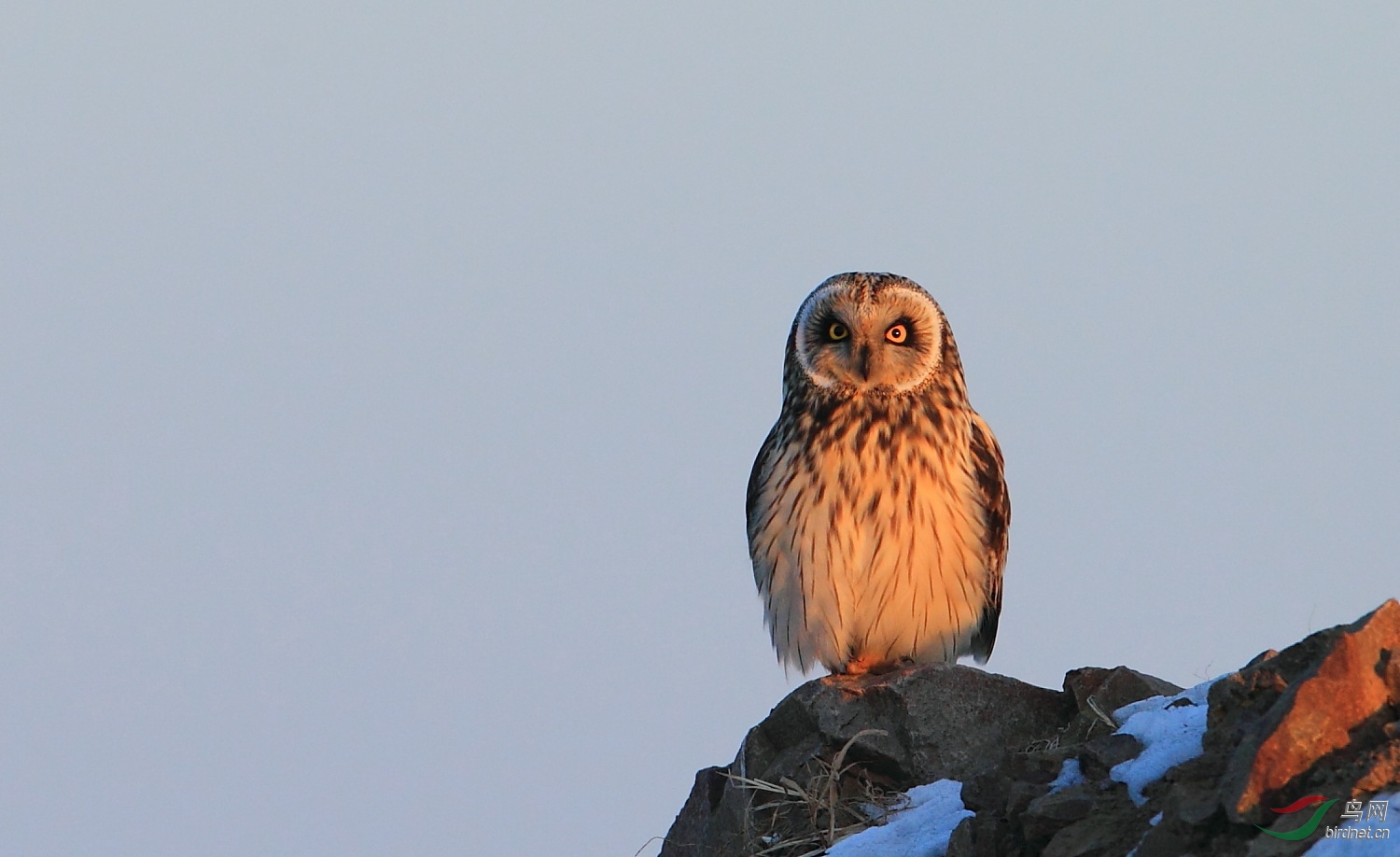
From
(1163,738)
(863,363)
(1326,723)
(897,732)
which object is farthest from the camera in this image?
(863,363)

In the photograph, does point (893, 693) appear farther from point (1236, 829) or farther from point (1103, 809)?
point (1236, 829)

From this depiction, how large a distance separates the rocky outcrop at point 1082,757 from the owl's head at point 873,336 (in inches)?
62.7

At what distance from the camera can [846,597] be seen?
8.01 m

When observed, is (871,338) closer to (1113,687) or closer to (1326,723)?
(1113,687)

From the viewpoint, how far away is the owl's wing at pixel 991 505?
27.2 feet

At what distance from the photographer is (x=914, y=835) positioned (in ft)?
18.6

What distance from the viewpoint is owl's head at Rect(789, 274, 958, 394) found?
27.2 ft

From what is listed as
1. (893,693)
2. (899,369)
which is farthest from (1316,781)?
(899,369)

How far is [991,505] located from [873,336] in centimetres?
101

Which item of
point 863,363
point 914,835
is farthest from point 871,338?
point 914,835

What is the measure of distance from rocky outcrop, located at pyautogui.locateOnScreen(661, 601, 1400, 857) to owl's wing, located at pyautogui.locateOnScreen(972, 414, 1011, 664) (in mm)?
1250

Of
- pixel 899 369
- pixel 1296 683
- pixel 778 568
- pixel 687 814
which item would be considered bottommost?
pixel 687 814

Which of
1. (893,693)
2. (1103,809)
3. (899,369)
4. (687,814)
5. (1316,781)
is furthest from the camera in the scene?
(899,369)

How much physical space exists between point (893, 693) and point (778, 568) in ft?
4.26
